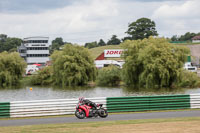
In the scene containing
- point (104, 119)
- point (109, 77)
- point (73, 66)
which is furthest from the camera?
point (109, 77)

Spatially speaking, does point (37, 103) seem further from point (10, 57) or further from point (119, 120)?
point (10, 57)

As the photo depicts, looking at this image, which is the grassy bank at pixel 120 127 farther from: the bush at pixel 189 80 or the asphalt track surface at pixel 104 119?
the bush at pixel 189 80

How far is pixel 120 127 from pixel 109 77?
5418cm

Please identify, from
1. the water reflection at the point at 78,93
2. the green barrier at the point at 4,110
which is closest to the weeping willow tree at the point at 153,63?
the water reflection at the point at 78,93

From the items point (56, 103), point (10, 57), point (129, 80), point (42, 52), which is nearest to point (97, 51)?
point (42, 52)

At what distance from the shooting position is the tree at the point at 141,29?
15412 centimetres

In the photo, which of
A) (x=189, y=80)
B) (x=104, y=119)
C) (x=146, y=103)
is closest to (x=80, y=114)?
(x=104, y=119)

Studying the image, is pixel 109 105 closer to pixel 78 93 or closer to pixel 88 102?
pixel 88 102

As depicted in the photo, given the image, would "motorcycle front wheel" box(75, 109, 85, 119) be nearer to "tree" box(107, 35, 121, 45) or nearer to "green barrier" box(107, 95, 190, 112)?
"green barrier" box(107, 95, 190, 112)

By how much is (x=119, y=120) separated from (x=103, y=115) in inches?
51.2

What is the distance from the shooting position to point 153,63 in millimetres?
58344

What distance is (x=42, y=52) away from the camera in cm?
14550

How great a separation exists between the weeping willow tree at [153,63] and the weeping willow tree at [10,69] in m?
23.0

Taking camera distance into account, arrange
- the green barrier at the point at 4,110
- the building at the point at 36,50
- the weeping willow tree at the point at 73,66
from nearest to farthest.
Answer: the green barrier at the point at 4,110 < the weeping willow tree at the point at 73,66 < the building at the point at 36,50
